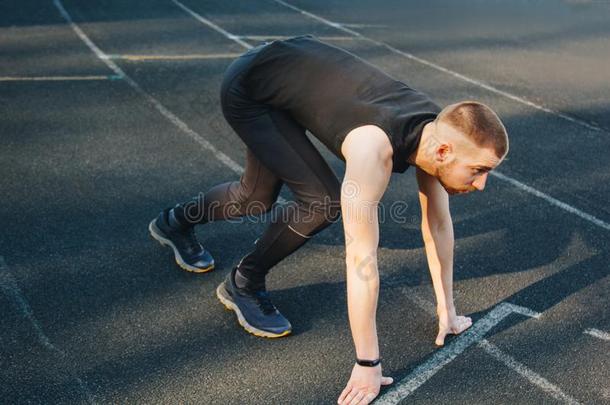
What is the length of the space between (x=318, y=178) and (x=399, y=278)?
1324 millimetres

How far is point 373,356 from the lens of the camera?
3.40m

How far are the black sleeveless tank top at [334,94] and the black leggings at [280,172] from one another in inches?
3.1

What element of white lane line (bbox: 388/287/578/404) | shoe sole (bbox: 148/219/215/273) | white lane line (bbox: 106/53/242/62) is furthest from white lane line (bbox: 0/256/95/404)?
white lane line (bbox: 106/53/242/62)

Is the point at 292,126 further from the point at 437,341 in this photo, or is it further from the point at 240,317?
the point at 437,341

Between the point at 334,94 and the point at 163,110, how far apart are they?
4.02 m

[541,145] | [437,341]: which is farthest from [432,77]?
[437,341]

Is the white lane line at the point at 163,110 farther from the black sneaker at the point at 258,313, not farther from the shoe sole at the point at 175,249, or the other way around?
the black sneaker at the point at 258,313

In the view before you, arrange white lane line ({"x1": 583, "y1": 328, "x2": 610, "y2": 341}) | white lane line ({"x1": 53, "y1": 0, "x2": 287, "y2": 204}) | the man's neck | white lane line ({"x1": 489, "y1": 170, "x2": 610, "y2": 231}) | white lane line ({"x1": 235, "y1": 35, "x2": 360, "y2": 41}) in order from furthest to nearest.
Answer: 1. white lane line ({"x1": 235, "y1": 35, "x2": 360, "y2": 41})
2. white lane line ({"x1": 53, "y1": 0, "x2": 287, "y2": 204})
3. white lane line ({"x1": 489, "y1": 170, "x2": 610, "y2": 231})
4. white lane line ({"x1": 583, "y1": 328, "x2": 610, "y2": 341})
5. the man's neck

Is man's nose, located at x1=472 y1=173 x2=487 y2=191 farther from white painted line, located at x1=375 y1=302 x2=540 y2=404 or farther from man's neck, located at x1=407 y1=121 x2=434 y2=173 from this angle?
white painted line, located at x1=375 y1=302 x2=540 y2=404

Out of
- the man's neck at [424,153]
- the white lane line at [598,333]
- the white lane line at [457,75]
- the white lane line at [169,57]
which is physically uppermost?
the man's neck at [424,153]

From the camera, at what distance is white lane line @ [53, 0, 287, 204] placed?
620 centimetres

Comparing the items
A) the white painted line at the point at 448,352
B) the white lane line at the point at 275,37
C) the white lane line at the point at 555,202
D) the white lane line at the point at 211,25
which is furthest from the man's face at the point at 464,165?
the white lane line at the point at 275,37

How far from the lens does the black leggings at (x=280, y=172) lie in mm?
3695

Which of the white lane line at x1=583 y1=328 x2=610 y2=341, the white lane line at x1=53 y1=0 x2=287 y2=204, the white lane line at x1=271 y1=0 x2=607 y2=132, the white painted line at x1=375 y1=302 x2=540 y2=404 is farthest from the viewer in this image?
the white lane line at x1=271 y1=0 x2=607 y2=132
